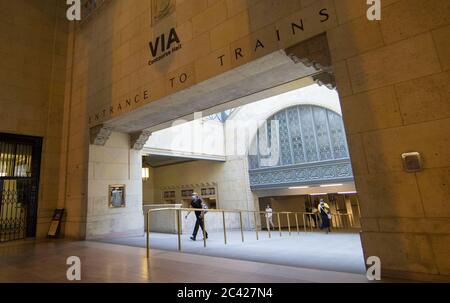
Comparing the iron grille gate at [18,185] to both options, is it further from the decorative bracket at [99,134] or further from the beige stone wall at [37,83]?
the decorative bracket at [99,134]

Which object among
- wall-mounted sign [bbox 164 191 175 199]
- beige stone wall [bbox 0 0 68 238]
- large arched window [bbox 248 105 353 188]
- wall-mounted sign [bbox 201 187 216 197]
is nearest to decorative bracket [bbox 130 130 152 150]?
beige stone wall [bbox 0 0 68 238]

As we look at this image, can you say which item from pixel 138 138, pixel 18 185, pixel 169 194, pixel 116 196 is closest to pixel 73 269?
pixel 116 196

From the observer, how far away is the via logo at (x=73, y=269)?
3.71 metres

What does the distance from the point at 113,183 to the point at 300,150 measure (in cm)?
978

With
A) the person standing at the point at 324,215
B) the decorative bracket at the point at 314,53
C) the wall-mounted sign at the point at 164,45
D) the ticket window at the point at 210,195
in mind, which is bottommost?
the person standing at the point at 324,215

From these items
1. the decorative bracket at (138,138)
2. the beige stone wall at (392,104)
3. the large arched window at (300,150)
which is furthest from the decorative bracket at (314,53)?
the large arched window at (300,150)

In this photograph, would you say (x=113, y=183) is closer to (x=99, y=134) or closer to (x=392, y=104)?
(x=99, y=134)

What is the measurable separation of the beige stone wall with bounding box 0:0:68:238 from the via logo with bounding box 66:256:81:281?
193 inches

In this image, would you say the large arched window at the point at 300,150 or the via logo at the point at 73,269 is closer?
the via logo at the point at 73,269

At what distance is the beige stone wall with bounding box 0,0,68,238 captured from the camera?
8750mm

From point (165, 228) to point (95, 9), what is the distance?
8917 millimetres

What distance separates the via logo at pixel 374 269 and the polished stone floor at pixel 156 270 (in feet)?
0.30
